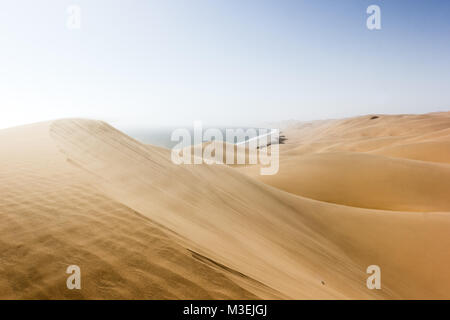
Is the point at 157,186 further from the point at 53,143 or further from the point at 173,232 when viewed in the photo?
the point at 53,143

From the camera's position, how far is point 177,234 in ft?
9.31

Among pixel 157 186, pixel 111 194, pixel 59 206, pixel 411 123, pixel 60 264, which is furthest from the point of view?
pixel 411 123

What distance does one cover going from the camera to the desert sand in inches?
78.8

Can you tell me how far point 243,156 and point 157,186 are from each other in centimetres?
2559

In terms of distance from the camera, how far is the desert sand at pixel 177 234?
2.00 m

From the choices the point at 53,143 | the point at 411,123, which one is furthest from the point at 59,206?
the point at 411,123

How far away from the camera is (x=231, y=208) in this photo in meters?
Answer: 5.94

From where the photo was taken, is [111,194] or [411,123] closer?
[111,194]

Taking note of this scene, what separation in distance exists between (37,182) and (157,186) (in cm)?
203

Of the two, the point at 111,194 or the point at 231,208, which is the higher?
the point at 111,194

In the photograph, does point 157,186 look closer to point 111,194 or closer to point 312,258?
point 111,194
